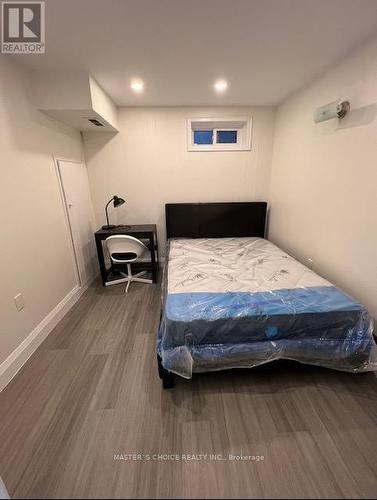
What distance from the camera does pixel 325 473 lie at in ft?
3.30

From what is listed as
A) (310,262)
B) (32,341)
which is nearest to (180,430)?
(32,341)

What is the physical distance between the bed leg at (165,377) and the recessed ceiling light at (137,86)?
103 inches

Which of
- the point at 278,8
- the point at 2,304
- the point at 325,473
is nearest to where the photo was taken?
the point at 325,473

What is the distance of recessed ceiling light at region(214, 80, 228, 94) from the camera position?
2182mm

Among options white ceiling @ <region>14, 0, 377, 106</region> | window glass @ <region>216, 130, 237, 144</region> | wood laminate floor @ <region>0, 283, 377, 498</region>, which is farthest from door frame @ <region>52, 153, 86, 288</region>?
window glass @ <region>216, 130, 237, 144</region>

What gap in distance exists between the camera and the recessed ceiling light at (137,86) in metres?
2.14

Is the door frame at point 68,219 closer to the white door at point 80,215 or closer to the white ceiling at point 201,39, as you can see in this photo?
the white door at point 80,215

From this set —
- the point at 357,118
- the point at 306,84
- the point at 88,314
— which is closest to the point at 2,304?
the point at 88,314

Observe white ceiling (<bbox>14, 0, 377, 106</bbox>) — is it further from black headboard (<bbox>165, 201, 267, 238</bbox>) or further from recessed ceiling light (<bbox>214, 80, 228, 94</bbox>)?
black headboard (<bbox>165, 201, 267, 238</bbox>)

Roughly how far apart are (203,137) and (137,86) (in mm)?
1224

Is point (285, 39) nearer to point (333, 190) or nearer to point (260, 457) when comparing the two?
point (333, 190)

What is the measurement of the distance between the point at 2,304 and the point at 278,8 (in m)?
2.73

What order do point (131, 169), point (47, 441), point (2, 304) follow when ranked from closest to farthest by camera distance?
1. point (47, 441)
2. point (2, 304)
3. point (131, 169)

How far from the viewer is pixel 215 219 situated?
3182 millimetres
